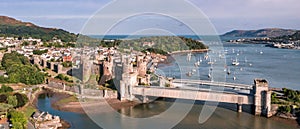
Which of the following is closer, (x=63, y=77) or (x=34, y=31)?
(x=63, y=77)

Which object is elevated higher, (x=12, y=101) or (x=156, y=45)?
(x=156, y=45)

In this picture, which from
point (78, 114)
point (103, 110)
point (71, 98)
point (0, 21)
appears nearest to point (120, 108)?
point (103, 110)

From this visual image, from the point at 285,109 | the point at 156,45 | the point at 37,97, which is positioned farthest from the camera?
the point at 156,45

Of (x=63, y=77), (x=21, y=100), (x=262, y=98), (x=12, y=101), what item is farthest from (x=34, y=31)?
(x=262, y=98)

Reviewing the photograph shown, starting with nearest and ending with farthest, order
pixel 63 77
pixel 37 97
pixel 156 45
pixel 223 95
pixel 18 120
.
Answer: pixel 18 120
pixel 223 95
pixel 37 97
pixel 63 77
pixel 156 45

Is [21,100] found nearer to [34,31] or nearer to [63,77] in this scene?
[63,77]

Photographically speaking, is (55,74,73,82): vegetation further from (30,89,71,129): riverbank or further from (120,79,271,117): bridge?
(120,79,271,117): bridge

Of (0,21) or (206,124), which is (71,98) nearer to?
(206,124)

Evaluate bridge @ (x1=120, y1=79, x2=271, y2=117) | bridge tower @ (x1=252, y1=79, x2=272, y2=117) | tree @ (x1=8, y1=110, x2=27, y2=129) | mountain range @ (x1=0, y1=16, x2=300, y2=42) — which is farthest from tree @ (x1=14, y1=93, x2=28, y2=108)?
mountain range @ (x1=0, y1=16, x2=300, y2=42)

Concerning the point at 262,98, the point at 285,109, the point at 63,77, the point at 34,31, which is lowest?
the point at 285,109
